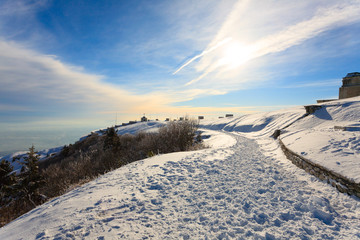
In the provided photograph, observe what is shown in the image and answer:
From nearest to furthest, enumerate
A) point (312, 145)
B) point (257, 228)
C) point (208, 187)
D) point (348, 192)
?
1. point (257, 228)
2. point (348, 192)
3. point (208, 187)
4. point (312, 145)

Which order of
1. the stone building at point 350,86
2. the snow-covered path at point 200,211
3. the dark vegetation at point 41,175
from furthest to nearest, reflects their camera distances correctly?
the stone building at point 350,86, the dark vegetation at point 41,175, the snow-covered path at point 200,211

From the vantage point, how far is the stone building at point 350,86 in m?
22.8

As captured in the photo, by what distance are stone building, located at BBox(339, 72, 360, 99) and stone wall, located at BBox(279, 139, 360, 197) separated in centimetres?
2563

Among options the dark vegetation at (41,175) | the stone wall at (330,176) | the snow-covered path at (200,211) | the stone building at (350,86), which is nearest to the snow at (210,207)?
the snow-covered path at (200,211)

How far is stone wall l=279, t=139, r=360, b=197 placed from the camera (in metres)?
3.94

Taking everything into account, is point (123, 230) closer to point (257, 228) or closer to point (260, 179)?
point (257, 228)

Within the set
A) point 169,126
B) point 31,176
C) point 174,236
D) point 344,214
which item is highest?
point 169,126

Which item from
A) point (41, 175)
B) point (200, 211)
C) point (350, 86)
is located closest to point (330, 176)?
point (200, 211)

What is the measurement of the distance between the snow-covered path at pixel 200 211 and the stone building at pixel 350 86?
26919mm

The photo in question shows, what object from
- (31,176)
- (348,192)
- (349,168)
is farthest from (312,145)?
(31,176)

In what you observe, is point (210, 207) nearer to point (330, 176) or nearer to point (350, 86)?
point (330, 176)

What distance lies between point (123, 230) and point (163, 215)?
0.85 metres

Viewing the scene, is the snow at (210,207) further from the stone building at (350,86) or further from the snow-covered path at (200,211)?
the stone building at (350,86)

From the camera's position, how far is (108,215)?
3.43 metres
